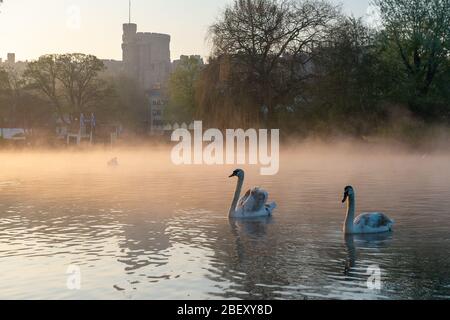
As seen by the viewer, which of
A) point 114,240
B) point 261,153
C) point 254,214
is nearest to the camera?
point 114,240

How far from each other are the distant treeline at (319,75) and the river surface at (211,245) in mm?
23433

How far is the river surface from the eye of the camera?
1254cm

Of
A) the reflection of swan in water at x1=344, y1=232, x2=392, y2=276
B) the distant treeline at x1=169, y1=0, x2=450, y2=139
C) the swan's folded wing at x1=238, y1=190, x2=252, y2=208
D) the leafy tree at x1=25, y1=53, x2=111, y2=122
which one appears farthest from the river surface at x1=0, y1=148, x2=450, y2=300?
the leafy tree at x1=25, y1=53, x2=111, y2=122

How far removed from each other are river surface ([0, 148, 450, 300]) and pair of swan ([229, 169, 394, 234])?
1.44 ft

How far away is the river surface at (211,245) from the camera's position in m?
12.5

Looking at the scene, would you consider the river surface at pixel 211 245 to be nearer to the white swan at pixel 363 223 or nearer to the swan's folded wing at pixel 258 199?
the white swan at pixel 363 223

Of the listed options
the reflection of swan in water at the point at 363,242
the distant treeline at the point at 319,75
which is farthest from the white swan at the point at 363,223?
the distant treeline at the point at 319,75

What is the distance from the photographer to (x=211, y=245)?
665 inches

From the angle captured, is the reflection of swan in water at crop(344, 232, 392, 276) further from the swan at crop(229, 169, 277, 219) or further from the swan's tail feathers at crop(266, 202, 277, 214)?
the swan's tail feathers at crop(266, 202, 277, 214)

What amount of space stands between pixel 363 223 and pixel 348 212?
1.77ft
